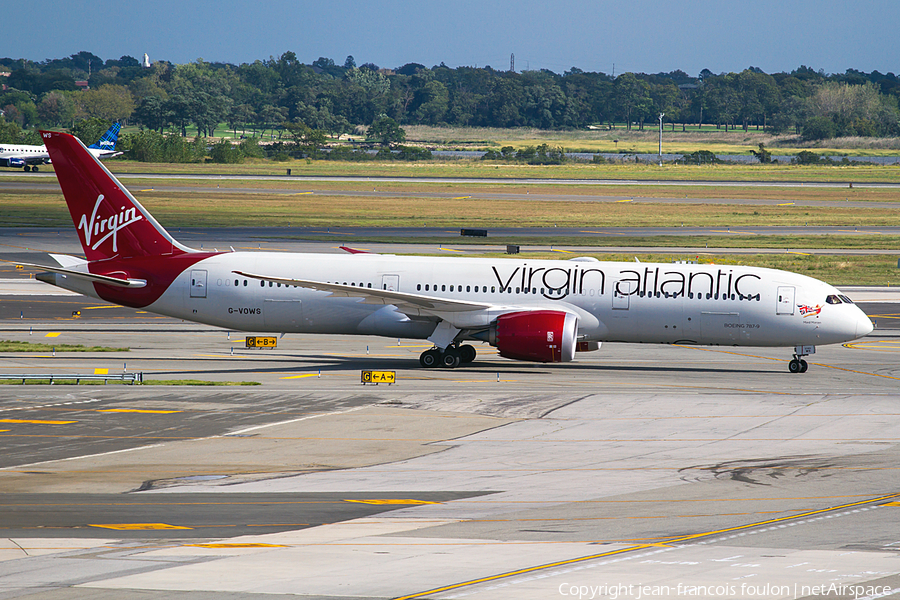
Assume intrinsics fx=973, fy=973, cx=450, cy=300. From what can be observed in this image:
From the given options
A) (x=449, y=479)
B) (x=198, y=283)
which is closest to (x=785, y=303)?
(x=449, y=479)

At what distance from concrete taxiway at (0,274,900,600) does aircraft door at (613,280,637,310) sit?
2755 mm

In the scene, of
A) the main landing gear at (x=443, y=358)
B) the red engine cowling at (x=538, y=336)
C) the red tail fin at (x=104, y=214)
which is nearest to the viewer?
the red engine cowling at (x=538, y=336)

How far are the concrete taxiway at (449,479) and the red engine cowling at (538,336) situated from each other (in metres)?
1.07

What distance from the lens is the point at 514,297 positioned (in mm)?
39375

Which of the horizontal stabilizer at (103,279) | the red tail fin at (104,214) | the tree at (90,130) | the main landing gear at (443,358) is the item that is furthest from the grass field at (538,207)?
the horizontal stabilizer at (103,279)

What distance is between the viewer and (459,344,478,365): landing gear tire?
39934 millimetres

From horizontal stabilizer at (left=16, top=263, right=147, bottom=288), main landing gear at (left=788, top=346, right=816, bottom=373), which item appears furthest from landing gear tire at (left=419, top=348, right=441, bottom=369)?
main landing gear at (left=788, top=346, right=816, bottom=373)

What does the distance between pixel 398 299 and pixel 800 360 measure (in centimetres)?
1650

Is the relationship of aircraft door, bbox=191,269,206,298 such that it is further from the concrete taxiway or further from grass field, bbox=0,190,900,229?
grass field, bbox=0,190,900,229

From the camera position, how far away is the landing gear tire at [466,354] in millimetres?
39934

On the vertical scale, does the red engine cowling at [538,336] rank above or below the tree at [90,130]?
below

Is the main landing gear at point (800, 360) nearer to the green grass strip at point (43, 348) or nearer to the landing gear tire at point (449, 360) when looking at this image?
the landing gear tire at point (449, 360)

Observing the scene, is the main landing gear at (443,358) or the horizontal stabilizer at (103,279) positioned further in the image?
the main landing gear at (443,358)

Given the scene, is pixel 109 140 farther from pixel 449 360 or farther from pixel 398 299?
pixel 449 360
